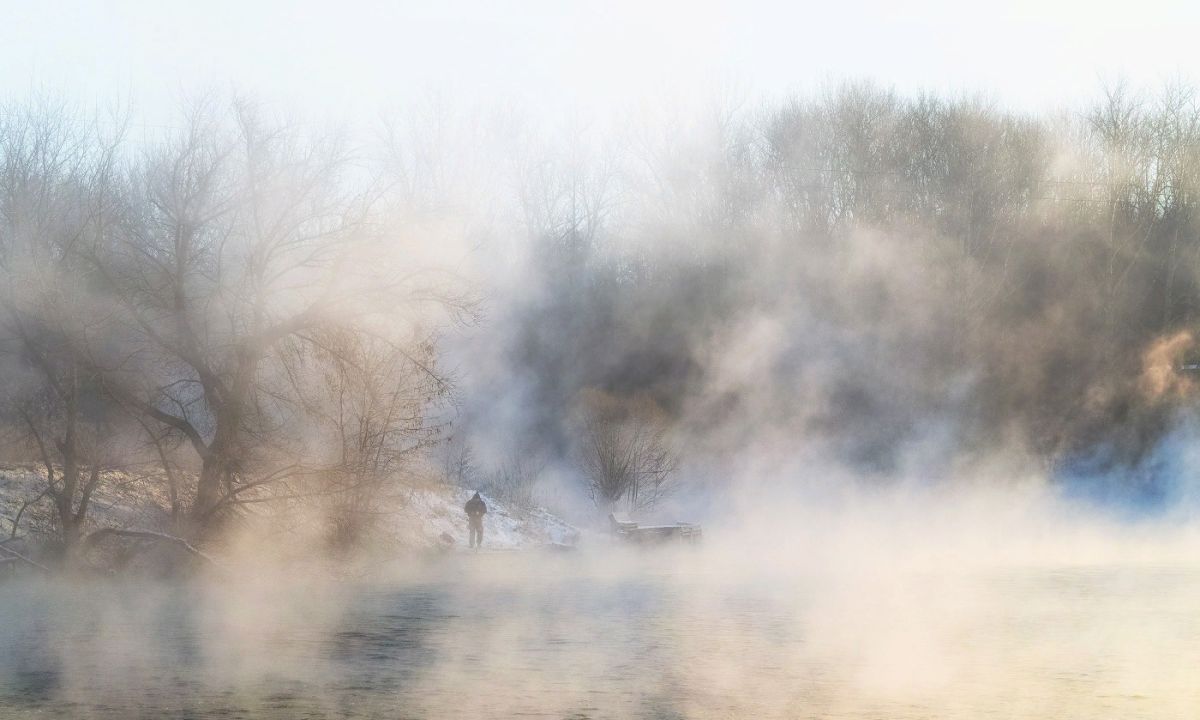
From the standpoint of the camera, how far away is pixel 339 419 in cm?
3017

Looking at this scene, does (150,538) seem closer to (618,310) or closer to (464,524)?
(464,524)

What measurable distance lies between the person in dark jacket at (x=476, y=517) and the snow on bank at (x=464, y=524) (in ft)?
1.19

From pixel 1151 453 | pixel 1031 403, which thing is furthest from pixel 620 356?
pixel 1151 453

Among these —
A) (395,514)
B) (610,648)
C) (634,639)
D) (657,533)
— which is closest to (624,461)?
(657,533)

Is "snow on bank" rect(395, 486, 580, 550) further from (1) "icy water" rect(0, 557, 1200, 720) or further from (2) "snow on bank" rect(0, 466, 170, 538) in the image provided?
(1) "icy water" rect(0, 557, 1200, 720)

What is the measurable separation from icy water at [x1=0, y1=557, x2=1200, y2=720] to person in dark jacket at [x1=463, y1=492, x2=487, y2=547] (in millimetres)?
8093

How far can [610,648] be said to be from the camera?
743 inches

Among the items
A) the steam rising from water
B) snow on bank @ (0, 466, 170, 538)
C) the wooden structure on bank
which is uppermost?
snow on bank @ (0, 466, 170, 538)

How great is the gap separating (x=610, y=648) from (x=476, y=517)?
19224mm

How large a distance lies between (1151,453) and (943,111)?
15.2 m

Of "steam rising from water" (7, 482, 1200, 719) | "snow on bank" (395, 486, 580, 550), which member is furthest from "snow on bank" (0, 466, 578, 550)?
"steam rising from water" (7, 482, 1200, 719)

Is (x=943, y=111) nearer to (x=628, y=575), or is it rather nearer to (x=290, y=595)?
(x=628, y=575)

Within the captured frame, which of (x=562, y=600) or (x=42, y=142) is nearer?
(x=562, y=600)

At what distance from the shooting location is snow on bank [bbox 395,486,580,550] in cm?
3653
